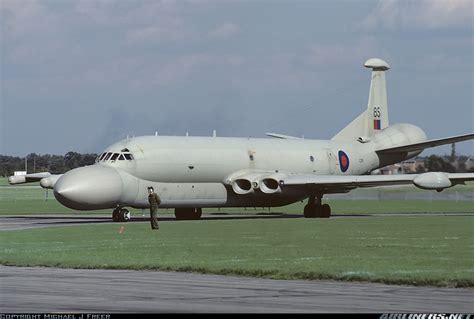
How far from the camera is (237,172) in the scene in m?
58.8

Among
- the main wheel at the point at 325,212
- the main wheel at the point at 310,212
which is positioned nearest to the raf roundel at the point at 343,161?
the main wheel at the point at 310,212

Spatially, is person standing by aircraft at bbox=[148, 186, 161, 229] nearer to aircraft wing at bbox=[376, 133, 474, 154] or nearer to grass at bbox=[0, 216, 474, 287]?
grass at bbox=[0, 216, 474, 287]

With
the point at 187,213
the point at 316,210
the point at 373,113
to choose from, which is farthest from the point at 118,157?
the point at 373,113

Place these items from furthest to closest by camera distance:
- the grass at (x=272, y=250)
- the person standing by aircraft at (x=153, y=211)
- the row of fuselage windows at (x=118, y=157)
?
1. the row of fuselage windows at (x=118, y=157)
2. the person standing by aircraft at (x=153, y=211)
3. the grass at (x=272, y=250)

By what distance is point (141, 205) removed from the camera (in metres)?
53.8

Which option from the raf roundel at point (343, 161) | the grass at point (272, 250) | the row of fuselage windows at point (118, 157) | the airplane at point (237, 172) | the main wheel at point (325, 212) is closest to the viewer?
the grass at point (272, 250)

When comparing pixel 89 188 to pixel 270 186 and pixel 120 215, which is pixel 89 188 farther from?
pixel 270 186

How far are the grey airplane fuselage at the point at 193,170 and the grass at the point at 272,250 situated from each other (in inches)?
271

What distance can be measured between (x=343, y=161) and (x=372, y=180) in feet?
32.3

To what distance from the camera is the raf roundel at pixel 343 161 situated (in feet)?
222

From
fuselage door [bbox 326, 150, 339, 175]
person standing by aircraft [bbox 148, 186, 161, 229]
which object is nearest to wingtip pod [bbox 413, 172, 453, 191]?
fuselage door [bbox 326, 150, 339, 175]

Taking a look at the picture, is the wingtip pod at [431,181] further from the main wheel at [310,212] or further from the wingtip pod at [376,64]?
the wingtip pod at [376,64]

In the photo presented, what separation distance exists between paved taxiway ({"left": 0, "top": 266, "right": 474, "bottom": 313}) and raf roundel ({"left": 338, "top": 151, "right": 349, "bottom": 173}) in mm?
44413

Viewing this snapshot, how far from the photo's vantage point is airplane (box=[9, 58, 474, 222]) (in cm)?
5259
